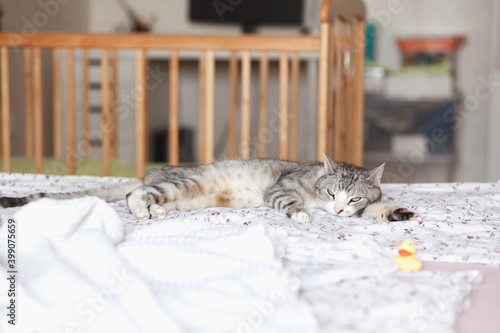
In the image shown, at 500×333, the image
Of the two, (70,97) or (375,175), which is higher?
(70,97)

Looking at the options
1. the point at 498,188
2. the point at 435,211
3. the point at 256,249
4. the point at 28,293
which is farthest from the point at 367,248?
the point at 498,188

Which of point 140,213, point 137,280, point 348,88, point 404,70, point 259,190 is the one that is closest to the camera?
point 137,280

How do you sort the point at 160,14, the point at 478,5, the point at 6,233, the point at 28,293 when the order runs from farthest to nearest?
the point at 160,14 → the point at 478,5 → the point at 6,233 → the point at 28,293

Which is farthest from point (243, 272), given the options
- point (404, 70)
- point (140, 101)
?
point (404, 70)

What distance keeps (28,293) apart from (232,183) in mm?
1003

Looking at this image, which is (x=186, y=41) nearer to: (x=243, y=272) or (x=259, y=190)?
(x=259, y=190)

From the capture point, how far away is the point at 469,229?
136 centimetres

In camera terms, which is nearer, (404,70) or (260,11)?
(404,70)

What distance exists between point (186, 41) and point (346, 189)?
1.07 meters

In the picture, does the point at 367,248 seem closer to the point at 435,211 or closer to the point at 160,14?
the point at 435,211

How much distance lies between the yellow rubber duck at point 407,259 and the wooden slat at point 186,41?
53.5 inches

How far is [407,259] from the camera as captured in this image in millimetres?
1046

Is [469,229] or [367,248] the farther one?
[469,229]

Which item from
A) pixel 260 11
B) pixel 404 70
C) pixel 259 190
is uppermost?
pixel 260 11
